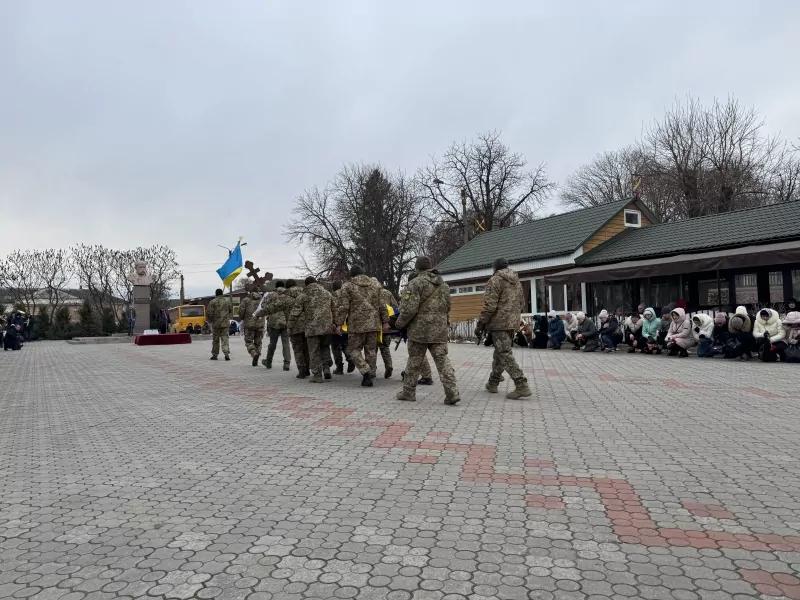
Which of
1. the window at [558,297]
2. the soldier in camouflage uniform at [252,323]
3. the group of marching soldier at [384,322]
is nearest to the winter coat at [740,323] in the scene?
the group of marching soldier at [384,322]

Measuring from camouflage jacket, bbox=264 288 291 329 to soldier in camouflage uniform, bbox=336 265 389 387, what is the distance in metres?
2.94

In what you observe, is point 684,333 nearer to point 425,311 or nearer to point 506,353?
point 506,353

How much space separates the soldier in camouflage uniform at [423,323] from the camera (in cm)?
834

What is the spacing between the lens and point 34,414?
334 inches

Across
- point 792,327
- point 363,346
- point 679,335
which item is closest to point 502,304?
point 363,346

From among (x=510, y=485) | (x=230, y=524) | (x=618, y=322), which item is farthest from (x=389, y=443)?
(x=618, y=322)

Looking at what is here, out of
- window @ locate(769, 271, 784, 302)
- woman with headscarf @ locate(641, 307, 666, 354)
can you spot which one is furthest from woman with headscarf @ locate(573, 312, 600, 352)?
window @ locate(769, 271, 784, 302)

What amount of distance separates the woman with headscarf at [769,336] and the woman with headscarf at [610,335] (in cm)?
429

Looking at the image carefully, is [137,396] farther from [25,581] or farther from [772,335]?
[772,335]

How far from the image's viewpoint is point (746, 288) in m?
17.7

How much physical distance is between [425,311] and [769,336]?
9.10m

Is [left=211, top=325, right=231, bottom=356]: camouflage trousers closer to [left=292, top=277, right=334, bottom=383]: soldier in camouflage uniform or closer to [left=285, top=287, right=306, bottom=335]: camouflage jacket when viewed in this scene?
[left=285, top=287, right=306, bottom=335]: camouflage jacket

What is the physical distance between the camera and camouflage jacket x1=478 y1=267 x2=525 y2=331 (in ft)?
28.3

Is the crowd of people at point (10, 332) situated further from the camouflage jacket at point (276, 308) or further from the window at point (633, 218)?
the window at point (633, 218)
